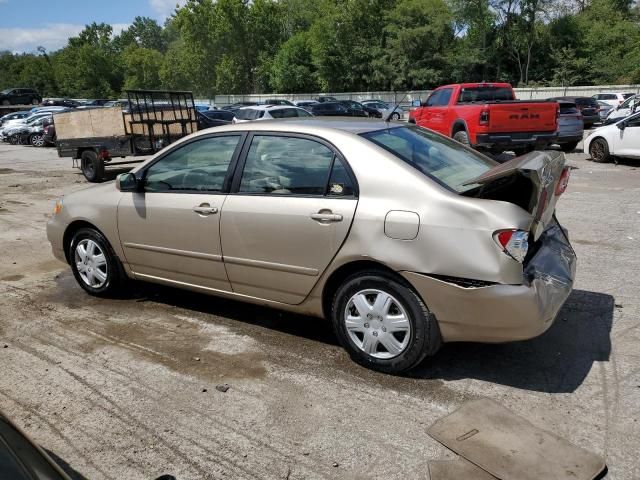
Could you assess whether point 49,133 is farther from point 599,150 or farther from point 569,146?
point 599,150

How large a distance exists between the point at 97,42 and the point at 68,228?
117852 mm

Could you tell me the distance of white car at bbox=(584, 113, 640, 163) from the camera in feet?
44.9

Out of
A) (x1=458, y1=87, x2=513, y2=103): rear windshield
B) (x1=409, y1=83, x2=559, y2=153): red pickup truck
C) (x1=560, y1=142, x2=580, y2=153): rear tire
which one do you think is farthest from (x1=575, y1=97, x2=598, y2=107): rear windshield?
(x1=409, y1=83, x2=559, y2=153): red pickup truck

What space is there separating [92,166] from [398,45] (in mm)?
→ 51026

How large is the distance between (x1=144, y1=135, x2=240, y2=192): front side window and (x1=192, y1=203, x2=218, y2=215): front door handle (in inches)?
5.6

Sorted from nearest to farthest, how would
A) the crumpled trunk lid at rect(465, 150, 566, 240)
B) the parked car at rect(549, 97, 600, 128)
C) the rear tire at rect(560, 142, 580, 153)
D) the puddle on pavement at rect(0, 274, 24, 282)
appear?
1. the crumpled trunk lid at rect(465, 150, 566, 240)
2. the puddle on pavement at rect(0, 274, 24, 282)
3. the rear tire at rect(560, 142, 580, 153)
4. the parked car at rect(549, 97, 600, 128)

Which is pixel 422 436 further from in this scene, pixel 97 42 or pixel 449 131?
pixel 97 42

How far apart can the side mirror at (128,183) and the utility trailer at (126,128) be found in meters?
8.94

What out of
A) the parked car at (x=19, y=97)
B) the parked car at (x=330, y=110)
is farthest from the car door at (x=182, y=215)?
the parked car at (x=19, y=97)

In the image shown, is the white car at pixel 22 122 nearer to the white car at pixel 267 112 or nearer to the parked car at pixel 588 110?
the white car at pixel 267 112

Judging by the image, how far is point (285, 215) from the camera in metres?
4.02

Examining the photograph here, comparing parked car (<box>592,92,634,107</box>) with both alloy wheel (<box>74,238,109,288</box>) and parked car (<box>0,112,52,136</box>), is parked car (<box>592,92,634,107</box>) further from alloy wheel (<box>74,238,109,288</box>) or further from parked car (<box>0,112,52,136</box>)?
alloy wheel (<box>74,238,109,288</box>)

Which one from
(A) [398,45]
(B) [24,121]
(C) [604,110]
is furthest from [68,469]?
(A) [398,45]

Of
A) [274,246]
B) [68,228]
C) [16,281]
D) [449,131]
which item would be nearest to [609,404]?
[274,246]
